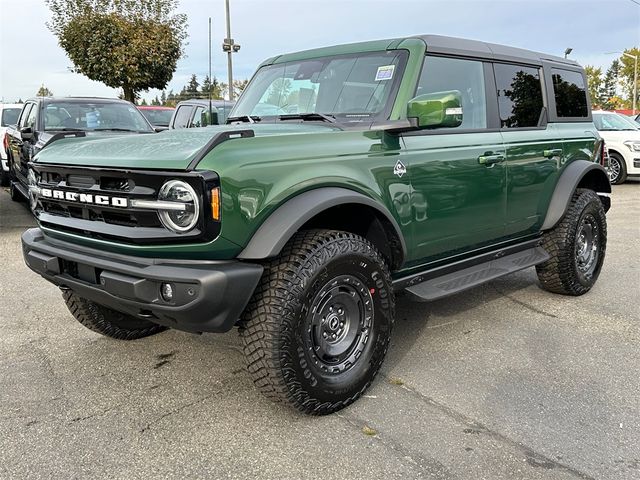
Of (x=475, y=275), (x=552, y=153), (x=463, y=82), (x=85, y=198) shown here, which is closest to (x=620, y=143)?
(x=552, y=153)

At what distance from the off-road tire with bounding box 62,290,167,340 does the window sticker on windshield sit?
208 cm

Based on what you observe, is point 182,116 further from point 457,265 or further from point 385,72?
point 457,265

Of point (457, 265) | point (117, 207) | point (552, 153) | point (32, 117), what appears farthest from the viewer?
point (32, 117)

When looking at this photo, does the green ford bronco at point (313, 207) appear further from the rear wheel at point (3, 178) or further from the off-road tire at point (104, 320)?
the rear wheel at point (3, 178)

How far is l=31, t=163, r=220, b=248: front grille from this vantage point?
2.46 m

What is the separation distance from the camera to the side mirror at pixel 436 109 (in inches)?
120

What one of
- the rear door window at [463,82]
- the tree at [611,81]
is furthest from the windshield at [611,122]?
the tree at [611,81]

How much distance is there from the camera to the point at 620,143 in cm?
1269

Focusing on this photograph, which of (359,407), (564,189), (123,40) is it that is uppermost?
(123,40)

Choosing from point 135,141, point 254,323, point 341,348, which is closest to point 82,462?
point 254,323

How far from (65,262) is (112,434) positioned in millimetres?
880

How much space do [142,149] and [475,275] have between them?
2306 mm

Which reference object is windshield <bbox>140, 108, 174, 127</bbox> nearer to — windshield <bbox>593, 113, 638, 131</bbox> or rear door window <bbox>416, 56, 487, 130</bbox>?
windshield <bbox>593, 113, 638, 131</bbox>

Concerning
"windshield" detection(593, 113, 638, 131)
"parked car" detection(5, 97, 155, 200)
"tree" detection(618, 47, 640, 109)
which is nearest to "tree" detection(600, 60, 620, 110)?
"tree" detection(618, 47, 640, 109)
